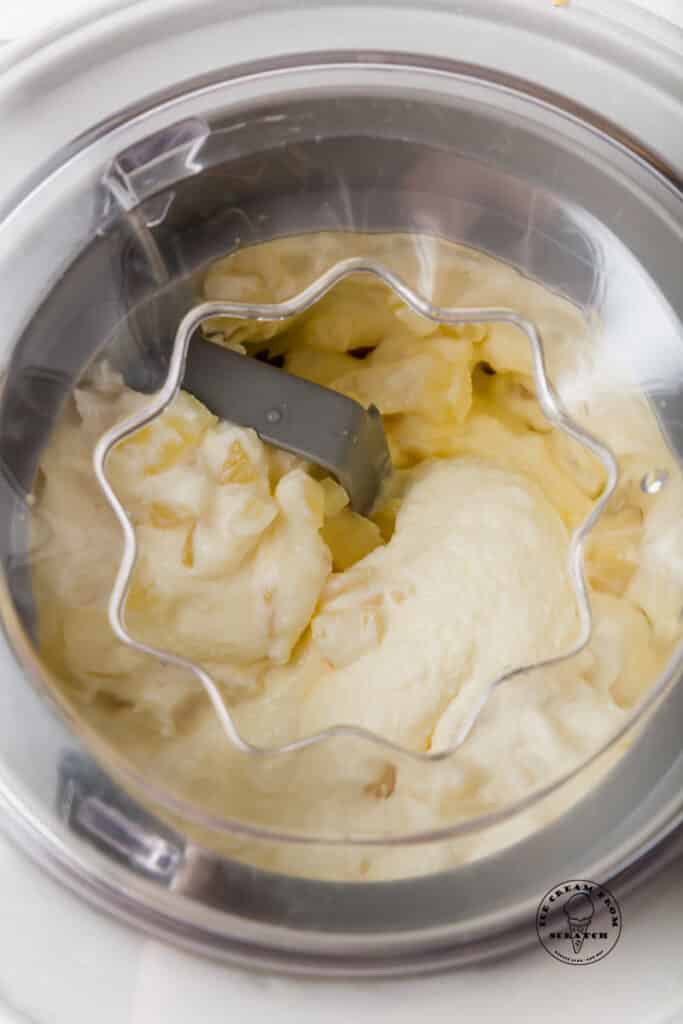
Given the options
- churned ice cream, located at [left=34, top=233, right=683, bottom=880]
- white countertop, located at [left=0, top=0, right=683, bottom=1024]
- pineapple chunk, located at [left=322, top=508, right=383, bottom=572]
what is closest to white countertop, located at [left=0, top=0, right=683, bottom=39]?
churned ice cream, located at [left=34, top=233, right=683, bottom=880]

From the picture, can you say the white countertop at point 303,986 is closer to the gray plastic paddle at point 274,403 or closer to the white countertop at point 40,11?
the gray plastic paddle at point 274,403

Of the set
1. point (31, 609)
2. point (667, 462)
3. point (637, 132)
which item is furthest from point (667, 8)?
point (31, 609)

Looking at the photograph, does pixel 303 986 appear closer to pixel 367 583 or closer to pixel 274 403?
pixel 367 583

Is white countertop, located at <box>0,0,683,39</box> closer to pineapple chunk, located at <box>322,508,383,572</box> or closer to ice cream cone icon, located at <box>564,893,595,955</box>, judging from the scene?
pineapple chunk, located at <box>322,508,383,572</box>

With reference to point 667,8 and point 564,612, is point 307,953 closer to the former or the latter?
point 564,612

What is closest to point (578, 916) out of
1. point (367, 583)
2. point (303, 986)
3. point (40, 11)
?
point (303, 986)

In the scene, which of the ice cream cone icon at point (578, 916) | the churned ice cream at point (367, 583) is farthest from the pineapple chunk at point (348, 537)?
the ice cream cone icon at point (578, 916)

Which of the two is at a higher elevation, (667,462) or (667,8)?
(667,8)
